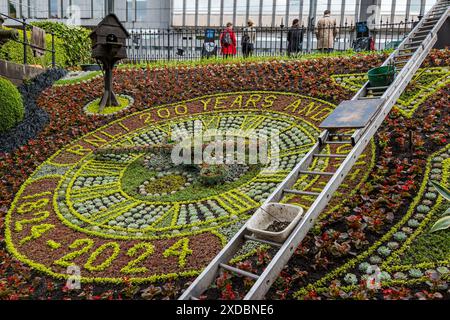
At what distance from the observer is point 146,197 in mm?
5902

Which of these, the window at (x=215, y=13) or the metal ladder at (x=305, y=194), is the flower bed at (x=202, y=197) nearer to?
the metal ladder at (x=305, y=194)

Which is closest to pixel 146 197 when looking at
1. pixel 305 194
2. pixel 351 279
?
pixel 305 194

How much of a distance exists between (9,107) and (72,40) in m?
7.78

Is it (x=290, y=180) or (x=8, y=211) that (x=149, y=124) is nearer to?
(x=8, y=211)

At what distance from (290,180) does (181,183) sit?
8.46 ft

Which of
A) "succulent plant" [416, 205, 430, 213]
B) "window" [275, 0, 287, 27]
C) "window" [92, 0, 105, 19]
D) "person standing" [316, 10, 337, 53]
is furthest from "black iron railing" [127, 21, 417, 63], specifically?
"window" [92, 0, 105, 19]

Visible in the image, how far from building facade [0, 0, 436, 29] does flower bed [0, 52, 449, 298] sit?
21654mm

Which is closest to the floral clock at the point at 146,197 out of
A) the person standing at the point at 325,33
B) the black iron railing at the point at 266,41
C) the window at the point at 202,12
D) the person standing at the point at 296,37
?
the person standing at the point at 296,37

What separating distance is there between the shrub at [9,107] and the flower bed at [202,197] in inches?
24.9

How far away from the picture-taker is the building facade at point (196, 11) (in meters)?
29.0

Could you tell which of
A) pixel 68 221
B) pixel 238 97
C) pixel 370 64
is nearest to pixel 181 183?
pixel 68 221

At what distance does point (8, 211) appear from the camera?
19.6 feet

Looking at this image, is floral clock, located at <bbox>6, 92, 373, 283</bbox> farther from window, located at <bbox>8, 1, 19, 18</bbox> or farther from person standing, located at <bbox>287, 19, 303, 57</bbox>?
window, located at <bbox>8, 1, 19, 18</bbox>

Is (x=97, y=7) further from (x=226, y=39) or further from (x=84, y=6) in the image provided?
(x=226, y=39)
